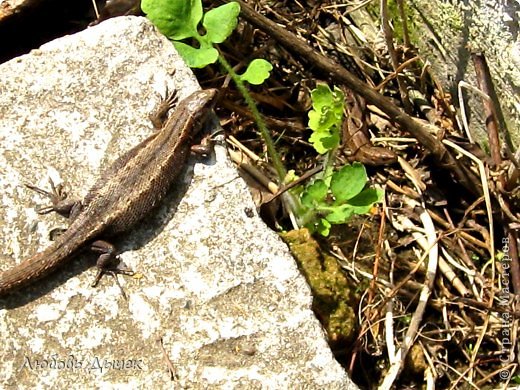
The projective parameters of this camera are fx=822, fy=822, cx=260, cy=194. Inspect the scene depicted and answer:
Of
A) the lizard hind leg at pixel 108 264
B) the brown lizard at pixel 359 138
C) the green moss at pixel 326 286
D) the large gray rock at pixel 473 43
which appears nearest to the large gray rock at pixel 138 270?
the lizard hind leg at pixel 108 264

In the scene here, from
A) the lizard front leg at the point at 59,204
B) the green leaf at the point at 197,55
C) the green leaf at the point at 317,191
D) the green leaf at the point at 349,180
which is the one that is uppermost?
the green leaf at the point at 197,55

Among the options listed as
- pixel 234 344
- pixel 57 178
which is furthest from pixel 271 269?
pixel 57 178

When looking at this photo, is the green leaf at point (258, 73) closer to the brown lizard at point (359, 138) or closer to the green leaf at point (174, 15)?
the green leaf at point (174, 15)

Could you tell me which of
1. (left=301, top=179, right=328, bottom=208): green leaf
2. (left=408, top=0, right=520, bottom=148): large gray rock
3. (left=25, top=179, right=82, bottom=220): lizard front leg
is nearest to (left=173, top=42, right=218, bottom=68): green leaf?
(left=301, top=179, right=328, bottom=208): green leaf

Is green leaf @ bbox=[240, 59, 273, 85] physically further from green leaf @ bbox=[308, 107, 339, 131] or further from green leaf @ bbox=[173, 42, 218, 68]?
green leaf @ bbox=[308, 107, 339, 131]

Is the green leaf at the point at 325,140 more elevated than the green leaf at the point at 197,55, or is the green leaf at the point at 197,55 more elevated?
the green leaf at the point at 197,55

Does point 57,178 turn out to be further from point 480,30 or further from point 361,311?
point 480,30
